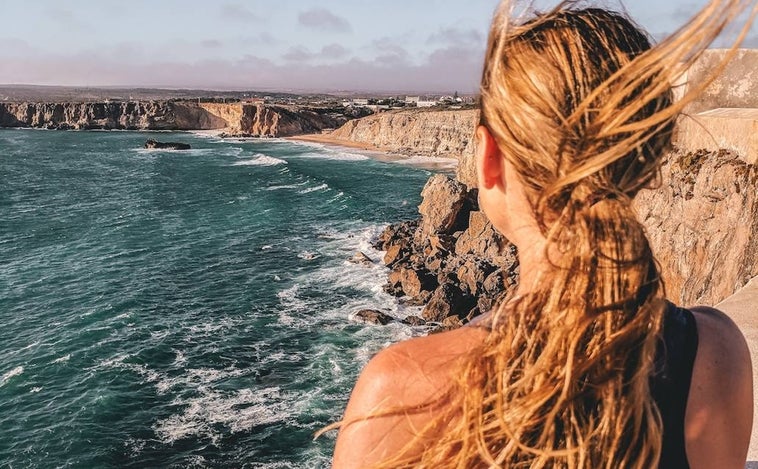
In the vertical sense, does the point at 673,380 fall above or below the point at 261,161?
above

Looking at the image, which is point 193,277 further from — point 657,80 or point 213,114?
point 213,114

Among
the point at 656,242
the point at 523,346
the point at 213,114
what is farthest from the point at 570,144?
the point at 213,114

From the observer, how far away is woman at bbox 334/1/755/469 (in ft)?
4.10

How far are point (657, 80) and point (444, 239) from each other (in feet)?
99.3

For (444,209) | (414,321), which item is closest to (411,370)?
(414,321)

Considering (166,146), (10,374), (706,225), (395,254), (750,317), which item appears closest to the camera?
(750,317)

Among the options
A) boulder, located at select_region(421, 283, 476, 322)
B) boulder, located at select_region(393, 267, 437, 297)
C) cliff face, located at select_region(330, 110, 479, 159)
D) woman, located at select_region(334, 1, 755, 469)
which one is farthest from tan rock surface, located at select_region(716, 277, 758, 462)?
cliff face, located at select_region(330, 110, 479, 159)

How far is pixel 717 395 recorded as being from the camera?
135cm

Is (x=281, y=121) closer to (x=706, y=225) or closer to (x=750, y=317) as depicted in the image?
(x=706, y=225)

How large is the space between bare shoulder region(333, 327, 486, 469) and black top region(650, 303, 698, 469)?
0.42 metres

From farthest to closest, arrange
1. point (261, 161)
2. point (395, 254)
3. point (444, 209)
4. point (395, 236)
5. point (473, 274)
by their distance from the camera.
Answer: point (261, 161)
point (395, 236)
point (444, 209)
point (395, 254)
point (473, 274)

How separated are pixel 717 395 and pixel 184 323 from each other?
23.7 meters

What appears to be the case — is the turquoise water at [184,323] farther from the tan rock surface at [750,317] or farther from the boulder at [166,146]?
the boulder at [166,146]

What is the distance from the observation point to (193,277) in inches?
1142
